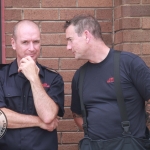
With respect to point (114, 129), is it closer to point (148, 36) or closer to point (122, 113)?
point (122, 113)

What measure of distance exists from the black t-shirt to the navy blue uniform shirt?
1.15 ft

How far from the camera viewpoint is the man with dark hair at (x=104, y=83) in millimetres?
3676

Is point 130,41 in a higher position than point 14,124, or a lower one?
higher

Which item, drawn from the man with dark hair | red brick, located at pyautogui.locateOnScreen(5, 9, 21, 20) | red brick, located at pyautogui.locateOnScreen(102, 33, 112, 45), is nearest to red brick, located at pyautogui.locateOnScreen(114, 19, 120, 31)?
red brick, located at pyautogui.locateOnScreen(102, 33, 112, 45)

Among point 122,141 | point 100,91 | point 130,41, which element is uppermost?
point 130,41

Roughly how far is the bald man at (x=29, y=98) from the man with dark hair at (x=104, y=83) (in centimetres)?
30

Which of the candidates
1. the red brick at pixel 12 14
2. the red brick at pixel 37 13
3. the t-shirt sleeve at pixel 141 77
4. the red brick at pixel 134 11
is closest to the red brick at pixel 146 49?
the red brick at pixel 134 11

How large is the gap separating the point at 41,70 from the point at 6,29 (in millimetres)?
872

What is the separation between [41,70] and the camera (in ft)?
13.5

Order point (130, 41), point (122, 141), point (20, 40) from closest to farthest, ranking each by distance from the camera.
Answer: point (122, 141) < point (20, 40) < point (130, 41)

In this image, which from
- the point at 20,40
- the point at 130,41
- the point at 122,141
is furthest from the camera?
the point at 130,41

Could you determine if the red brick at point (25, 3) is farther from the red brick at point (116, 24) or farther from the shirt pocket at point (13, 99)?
the shirt pocket at point (13, 99)

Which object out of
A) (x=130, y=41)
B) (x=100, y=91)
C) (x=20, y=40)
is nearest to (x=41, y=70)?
(x=20, y=40)

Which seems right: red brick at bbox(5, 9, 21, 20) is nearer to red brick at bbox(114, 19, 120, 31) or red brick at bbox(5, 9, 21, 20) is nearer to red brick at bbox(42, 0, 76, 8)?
red brick at bbox(42, 0, 76, 8)
